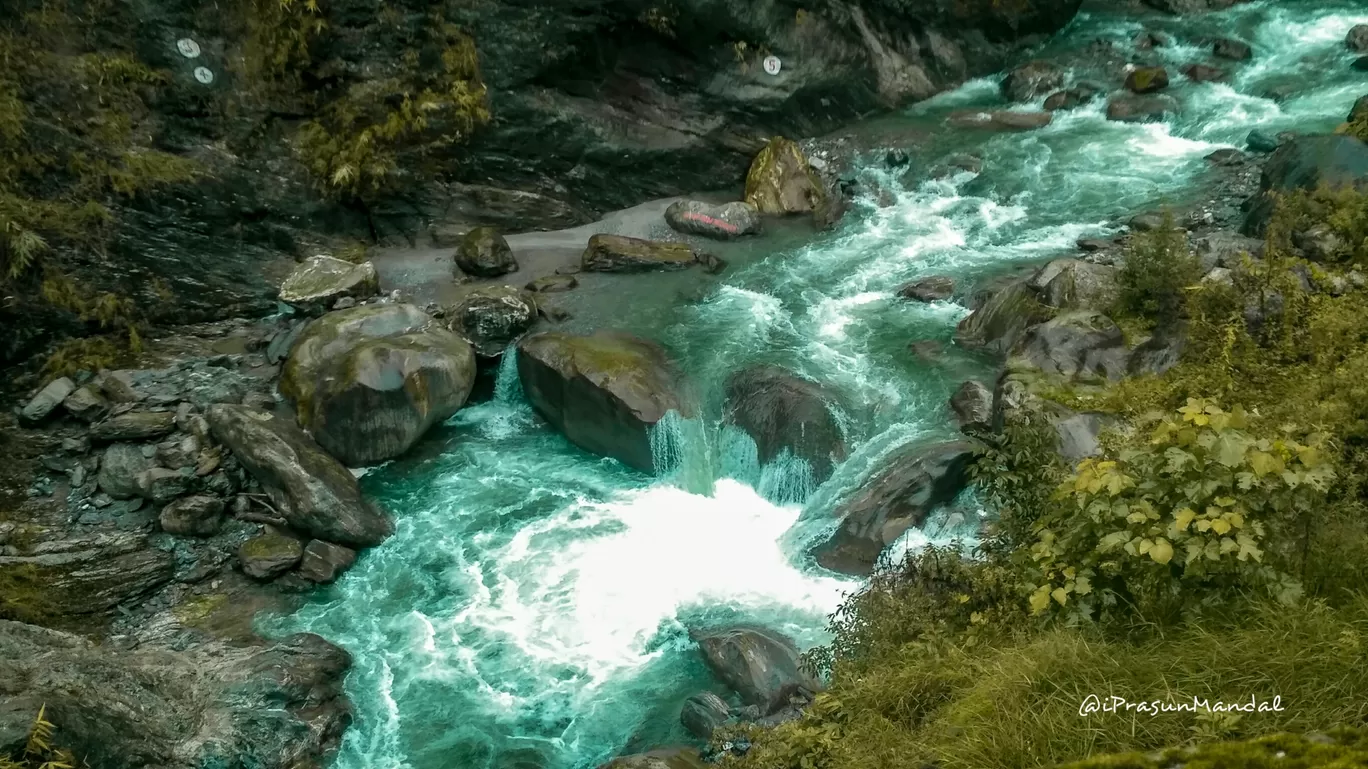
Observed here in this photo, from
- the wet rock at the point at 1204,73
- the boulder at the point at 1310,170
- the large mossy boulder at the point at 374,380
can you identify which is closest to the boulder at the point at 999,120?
the wet rock at the point at 1204,73

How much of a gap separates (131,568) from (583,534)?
5310 mm

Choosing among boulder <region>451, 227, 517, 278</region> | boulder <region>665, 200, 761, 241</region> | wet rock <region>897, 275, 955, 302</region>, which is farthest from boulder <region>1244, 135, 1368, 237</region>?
boulder <region>451, 227, 517, 278</region>

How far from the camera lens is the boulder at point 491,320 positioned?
14430 millimetres

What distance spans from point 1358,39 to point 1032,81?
6566mm

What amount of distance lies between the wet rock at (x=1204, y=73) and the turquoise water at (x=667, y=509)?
1.95m

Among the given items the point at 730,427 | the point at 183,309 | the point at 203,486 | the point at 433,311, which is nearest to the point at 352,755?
the point at 203,486

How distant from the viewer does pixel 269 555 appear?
37.4 feet

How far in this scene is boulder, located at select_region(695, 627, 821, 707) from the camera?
917 centimetres

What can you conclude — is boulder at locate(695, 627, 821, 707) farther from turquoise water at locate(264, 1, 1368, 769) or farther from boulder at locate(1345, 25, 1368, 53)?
boulder at locate(1345, 25, 1368, 53)

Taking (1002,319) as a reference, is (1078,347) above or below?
above

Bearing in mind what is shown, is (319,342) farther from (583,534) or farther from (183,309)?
(583,534)

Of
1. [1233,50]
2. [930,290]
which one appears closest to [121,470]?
[930,290]

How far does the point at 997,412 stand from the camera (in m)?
10.9

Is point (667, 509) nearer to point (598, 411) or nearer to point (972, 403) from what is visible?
point (598, 411)
